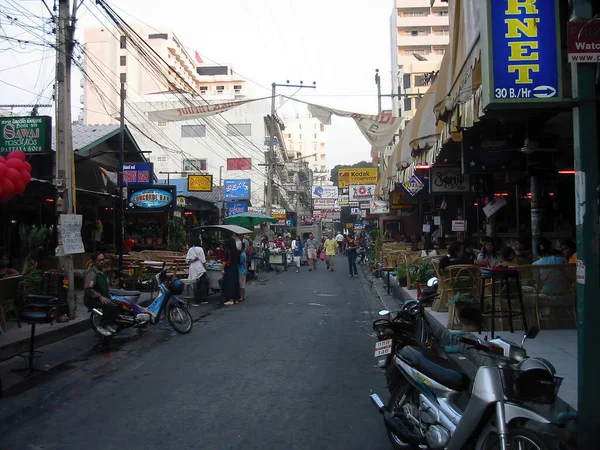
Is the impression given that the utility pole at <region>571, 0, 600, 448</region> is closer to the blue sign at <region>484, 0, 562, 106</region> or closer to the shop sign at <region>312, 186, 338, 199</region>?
the blue sign at <region>484, 0, 562, 106</region>

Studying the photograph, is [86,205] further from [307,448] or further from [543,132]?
[307,448]

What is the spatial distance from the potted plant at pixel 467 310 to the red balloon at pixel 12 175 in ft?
22.7

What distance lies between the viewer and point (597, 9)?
6.18 m

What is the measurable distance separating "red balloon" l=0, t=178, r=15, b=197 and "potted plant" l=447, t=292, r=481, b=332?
22.6 ft

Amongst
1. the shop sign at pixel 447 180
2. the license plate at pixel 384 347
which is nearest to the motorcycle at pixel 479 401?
the license plate at pixel 384 347

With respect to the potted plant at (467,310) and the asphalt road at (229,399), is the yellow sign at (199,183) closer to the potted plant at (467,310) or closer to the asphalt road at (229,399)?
the asphalt road at (229,399)

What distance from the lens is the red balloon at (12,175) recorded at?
830 cm

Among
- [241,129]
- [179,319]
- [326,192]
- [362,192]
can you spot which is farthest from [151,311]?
[241,129]

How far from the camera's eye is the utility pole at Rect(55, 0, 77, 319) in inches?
431

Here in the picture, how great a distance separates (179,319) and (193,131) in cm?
4697

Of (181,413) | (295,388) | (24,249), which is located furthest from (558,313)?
(24,249)

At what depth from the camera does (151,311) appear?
1019cm

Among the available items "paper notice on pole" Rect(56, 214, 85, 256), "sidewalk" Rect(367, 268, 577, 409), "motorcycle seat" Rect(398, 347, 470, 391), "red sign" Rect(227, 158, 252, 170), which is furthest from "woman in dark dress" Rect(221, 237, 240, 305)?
"red sign" Rect(227, 158, 252, 170)

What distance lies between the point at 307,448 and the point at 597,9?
220 inches
